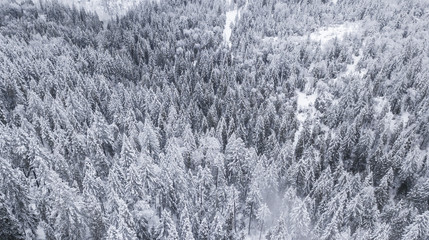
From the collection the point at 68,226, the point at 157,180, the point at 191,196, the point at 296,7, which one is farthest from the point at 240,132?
the point at 296,7

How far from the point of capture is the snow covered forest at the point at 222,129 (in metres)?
43.2

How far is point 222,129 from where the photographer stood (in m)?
71.2

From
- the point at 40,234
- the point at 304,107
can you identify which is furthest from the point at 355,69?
the point at 40,234

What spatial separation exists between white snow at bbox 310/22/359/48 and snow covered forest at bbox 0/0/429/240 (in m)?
1.14

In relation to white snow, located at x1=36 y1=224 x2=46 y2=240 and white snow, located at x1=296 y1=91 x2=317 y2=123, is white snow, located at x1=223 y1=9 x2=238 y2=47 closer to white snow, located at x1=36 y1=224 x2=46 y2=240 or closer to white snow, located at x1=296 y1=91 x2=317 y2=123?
white snow, located at x1=296 y1=91 x2=317 y2=123

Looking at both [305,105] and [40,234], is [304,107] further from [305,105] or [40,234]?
[40,234]

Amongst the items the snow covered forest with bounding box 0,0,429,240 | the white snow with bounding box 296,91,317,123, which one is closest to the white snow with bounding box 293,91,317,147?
the white snow with bounding box 296,91,317,123

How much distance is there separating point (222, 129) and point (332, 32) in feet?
329

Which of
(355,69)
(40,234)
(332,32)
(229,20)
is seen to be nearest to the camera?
(40,234)

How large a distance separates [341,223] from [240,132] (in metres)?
32.3

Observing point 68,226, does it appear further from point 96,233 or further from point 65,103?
point 65,103

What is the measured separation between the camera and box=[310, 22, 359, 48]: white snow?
132m

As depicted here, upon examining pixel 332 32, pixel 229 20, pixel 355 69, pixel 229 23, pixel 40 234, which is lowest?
pixel 40 234

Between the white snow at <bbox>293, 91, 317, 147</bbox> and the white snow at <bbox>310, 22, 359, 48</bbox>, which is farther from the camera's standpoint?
the white snow at <bbox>310, 22, 359, 48</bbox>
